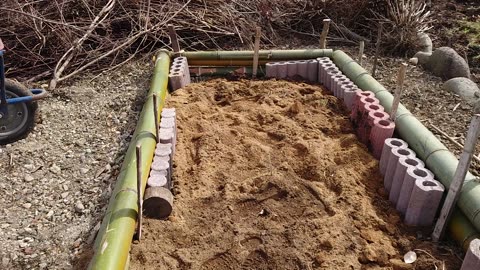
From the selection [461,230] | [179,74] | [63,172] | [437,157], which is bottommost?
[63,172]

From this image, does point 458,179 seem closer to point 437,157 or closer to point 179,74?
point 437,157

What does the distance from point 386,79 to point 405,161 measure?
8.59 ft

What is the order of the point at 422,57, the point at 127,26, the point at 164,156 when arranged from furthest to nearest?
the point at 127,26, the point at 422,57, the point at 164,156

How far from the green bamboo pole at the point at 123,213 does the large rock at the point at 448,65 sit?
12.5 ft

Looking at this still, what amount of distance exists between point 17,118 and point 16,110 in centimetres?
8

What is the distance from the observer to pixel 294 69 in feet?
17.2

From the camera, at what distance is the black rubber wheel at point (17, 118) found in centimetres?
410

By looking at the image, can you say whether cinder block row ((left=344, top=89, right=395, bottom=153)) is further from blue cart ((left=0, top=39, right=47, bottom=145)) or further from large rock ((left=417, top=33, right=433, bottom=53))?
blue cart ((left=0, top=39, right=47, bottom=145))

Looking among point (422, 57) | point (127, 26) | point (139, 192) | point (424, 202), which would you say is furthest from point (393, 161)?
point (127, 26)

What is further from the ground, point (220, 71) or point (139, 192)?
point (139, 192)

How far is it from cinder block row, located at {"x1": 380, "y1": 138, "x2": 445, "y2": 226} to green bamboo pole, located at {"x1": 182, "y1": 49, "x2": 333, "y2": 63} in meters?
2.29

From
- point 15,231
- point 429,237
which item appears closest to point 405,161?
point 429,237

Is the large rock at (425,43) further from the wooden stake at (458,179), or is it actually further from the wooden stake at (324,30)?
the wooden stake at (458,179)

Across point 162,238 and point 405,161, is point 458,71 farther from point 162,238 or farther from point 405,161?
point 162,238
